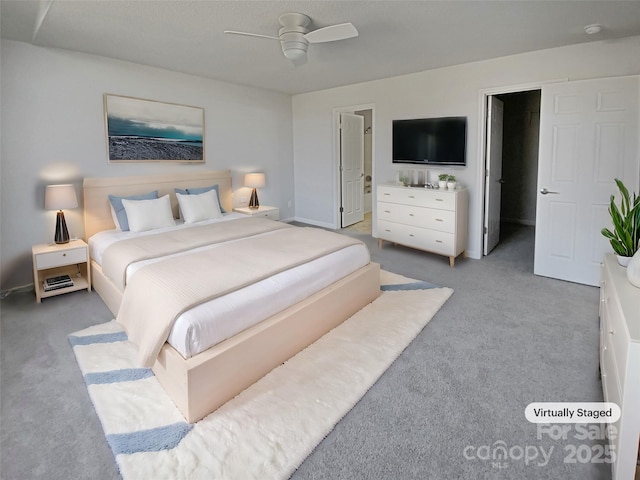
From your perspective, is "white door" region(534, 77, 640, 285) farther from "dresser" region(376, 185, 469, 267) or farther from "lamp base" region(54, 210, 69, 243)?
"lamp base" region(54, 210, 69, 243)

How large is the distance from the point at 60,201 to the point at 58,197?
Answer: 4cm

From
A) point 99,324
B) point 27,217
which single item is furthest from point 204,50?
point 99,324

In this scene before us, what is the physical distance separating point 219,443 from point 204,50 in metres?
3.69

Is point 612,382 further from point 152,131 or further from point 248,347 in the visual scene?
point 152,131

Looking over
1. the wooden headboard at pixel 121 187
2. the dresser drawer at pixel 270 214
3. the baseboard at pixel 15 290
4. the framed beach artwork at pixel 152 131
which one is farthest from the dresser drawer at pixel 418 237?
the baseboard at pixel 15 290

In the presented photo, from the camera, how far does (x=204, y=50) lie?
151 inches

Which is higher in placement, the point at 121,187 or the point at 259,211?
the point at 121,187

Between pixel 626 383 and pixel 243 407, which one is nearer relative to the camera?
pixel 626 383

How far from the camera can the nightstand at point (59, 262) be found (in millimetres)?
3412

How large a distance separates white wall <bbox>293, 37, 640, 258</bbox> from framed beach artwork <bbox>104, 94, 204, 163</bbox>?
2.04 metres

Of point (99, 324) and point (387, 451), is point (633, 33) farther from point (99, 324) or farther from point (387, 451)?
point (99, 324)

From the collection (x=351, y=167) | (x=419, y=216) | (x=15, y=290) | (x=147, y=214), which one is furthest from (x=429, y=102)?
(x=15, y=290)

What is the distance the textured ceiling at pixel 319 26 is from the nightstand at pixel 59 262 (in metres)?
1.95

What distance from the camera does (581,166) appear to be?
363 centimetres
